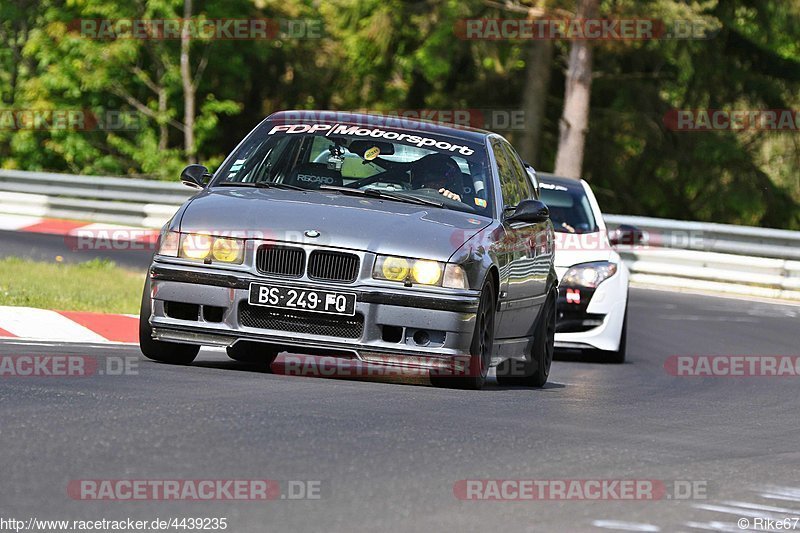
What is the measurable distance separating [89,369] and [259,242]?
1144 millimetres

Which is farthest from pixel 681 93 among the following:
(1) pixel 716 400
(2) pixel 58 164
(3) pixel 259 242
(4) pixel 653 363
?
(3) pixel 259 242

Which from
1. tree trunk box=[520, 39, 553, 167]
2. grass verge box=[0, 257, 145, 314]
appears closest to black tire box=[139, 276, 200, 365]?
grass verge box=[0, 257, 145, 314]

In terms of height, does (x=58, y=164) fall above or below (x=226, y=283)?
below

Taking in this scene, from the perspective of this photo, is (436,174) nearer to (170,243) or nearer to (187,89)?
(170,243)

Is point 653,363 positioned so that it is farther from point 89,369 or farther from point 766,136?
point 766,136

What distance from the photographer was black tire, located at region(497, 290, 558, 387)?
35.2 ft

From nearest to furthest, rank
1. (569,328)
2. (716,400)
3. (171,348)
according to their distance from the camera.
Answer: (171,348) < (716,400) < (569,328)

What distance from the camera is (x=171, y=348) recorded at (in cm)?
955

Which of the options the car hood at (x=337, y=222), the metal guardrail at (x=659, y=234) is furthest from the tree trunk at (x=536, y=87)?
the car hood at (x=337, y=222)

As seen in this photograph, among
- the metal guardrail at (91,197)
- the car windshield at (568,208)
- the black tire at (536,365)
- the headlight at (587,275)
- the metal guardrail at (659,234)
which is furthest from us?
the metal guardrail at (91,197)

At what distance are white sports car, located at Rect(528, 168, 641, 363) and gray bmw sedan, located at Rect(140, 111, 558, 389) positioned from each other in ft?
12.5

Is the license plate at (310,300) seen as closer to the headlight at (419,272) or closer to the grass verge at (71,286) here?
the headlight at (419,272)

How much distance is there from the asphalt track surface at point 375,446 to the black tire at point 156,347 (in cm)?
Result: 10

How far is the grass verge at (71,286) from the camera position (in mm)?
13414
